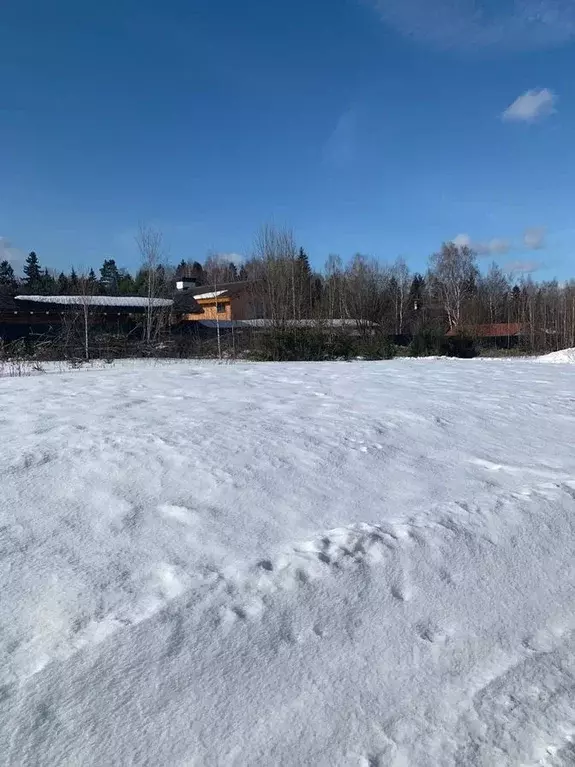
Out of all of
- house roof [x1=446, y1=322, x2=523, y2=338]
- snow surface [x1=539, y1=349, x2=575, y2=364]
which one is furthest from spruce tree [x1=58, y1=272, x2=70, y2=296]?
snow surface [x1=539, y1=349, x2=575, y2=364]

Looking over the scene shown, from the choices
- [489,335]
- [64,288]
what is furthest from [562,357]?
[64,288]

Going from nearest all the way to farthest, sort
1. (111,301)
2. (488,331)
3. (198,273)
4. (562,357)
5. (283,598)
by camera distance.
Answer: (283,598)
(562,357)
(111,301)
(488,331)
(198,273)

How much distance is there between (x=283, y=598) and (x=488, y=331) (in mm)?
42402

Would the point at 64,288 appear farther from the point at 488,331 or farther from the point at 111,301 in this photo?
the point at 488,331

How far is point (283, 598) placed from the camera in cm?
279

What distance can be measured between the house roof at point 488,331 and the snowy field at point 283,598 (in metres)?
28.0

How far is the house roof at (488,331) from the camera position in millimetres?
35400

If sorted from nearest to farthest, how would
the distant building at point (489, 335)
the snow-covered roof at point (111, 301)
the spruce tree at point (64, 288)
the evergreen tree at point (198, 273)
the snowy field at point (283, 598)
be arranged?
the snowy field at point (283, 598) → the snow-covered roof at point (111, 301) → the distant building at point (489, 335) → the spruce tree at point (64, 288) → the evergreen tree at point (198, 273)

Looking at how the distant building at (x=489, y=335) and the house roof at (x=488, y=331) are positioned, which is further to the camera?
the distant building at (x=489, y=335)

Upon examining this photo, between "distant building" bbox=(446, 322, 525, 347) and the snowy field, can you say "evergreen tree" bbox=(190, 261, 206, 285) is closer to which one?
"distant building" bbox=(446, 322, 525, 347)

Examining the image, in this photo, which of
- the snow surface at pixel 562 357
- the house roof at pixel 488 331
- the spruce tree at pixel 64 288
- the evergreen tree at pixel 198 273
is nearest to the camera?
the snow surface at pixel 562 357

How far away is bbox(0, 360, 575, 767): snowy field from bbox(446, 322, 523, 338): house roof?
27974mm

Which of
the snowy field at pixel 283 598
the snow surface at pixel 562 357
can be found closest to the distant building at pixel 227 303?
the snow surface at pixel 562 357

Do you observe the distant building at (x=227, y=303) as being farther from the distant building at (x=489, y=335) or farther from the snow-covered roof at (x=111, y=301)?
the distant building at (x=489, y=335)
